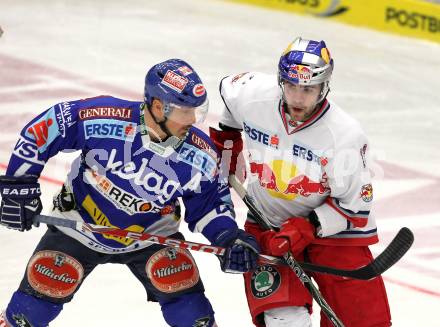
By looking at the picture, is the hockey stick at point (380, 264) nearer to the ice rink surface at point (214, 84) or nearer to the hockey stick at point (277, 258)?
the hockey stick at point (277, 258)

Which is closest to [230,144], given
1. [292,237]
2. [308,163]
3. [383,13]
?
[308,163]

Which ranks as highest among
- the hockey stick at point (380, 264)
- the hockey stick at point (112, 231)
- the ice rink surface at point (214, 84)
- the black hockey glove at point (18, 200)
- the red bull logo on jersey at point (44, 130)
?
the red bull logo on jersey at point (44, 130)

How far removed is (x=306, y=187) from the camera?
17.0ft

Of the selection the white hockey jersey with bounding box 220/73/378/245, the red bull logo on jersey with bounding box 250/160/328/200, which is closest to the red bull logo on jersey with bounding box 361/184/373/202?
the white hockey jersey with bounding box 220/73/378/245

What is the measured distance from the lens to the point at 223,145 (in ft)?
18.3

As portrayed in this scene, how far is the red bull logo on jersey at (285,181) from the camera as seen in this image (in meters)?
5.17

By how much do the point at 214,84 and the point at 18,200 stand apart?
5104mm

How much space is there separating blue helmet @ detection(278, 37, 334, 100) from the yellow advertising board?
6.43 m

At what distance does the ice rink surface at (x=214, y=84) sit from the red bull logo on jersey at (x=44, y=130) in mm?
1339

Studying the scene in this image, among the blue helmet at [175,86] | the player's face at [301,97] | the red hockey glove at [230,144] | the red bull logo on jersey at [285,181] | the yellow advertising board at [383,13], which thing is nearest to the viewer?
the blue helmet at [175,86]

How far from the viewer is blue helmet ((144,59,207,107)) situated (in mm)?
4840

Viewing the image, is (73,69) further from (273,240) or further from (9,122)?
(273,240)

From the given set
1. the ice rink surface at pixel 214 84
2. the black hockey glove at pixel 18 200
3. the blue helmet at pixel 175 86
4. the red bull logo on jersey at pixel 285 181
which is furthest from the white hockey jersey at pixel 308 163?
the ice rink surface at pixel 214 84

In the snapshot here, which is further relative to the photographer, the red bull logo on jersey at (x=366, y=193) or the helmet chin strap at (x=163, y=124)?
the red bull logo on jersey at (x=366, y=193)
